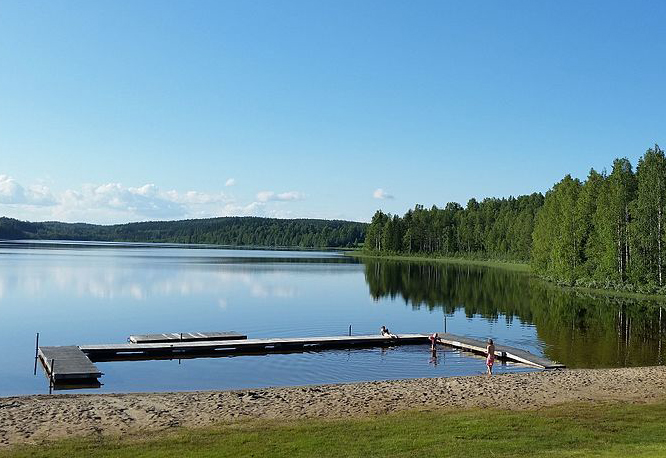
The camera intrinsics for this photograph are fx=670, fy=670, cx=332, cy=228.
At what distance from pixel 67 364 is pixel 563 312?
44.1 metres

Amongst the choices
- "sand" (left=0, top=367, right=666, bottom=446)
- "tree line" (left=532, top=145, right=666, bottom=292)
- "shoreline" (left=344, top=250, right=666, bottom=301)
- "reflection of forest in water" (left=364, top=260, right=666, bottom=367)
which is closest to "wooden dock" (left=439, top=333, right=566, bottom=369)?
"reflection of forest in water" (left=364, top=260, right=666, bottom=367)

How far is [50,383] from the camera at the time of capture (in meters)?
27.6

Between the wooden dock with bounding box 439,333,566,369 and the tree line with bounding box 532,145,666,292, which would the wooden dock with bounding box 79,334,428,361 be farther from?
the tree line with bounding box 532,145,666,292

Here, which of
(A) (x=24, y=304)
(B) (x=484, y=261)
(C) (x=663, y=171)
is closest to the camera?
(A) (x=24, y=304)

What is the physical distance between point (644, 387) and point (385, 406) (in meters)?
11.0

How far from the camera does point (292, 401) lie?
22484 millimetres

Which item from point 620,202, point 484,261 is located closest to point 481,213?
point 484,261

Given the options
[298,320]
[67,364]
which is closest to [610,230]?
[298,320]

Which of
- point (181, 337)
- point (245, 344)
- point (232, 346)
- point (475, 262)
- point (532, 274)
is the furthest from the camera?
point (475, 262)

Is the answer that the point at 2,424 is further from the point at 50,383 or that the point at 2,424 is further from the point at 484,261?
the point at 484,261

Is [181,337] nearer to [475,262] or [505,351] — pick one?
[505,351]

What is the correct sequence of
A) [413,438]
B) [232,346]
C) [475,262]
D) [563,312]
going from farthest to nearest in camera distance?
[475,262] < [563,312] < [232,346] < [413,438]

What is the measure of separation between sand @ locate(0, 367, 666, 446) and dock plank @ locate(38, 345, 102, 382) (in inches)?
233

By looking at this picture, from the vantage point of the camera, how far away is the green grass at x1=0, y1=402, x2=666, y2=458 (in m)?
15.2
